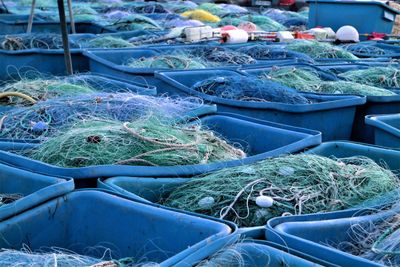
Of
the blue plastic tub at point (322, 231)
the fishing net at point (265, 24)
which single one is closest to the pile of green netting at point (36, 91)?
the blue plastic tub at point (322, 231)

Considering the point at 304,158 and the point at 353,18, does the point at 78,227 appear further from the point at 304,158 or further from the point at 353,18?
the point at 353,18

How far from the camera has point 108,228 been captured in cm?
307

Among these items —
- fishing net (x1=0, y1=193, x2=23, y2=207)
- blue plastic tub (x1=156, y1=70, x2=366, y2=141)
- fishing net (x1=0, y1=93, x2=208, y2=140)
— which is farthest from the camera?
blue plastic tub (x1=156, y1=70, x2=366, y2=141)

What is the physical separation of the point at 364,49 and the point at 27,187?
244 inches

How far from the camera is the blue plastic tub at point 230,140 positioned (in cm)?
346

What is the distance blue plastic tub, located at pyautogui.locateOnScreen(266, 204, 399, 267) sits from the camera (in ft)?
8.27

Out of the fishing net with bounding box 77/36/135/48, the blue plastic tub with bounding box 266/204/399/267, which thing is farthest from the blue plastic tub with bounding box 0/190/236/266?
the fishing net with bounding box 77/36/135/48

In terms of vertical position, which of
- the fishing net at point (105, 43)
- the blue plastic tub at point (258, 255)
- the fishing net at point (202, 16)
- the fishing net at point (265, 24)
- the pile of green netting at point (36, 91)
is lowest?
the fishing net at point (265, 24)

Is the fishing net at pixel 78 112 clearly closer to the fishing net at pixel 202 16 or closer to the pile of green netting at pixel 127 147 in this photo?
the pile of green netting at pixel 127 147

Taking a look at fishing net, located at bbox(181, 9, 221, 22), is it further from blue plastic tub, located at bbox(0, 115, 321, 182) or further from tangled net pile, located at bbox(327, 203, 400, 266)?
tangled net pile, located at bbox(327, 203, 400, 266)

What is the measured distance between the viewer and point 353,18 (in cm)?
1035

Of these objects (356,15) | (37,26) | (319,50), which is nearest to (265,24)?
(356,15)

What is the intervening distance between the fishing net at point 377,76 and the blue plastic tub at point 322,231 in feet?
11.2

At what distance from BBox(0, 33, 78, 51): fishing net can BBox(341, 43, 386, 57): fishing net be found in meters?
3.52
